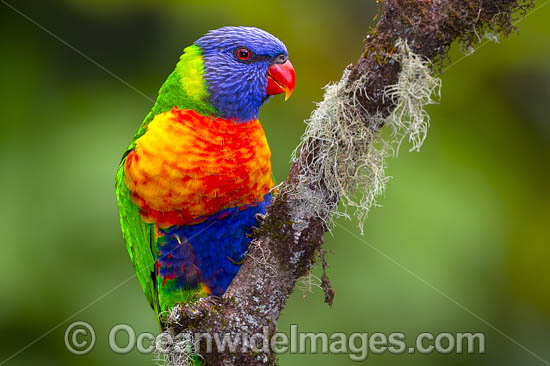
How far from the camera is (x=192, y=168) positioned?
8.61 feet

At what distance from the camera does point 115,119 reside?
415cm

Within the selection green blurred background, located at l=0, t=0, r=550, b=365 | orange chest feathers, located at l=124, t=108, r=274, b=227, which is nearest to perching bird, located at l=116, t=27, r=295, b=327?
orange chest feathers, located at l=124, t=108, r=274, b=227

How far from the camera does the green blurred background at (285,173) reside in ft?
12.5

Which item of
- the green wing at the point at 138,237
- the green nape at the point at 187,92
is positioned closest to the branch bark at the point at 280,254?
the green wing at the point at 138,237

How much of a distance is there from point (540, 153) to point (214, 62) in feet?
8.84

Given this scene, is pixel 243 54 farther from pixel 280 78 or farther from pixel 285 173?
pixel 285 173

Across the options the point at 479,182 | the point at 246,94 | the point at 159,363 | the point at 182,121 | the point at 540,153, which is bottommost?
the point at 159,363

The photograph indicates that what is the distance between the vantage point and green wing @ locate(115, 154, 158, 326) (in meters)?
2.86

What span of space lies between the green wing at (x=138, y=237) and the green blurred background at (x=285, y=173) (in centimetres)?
86

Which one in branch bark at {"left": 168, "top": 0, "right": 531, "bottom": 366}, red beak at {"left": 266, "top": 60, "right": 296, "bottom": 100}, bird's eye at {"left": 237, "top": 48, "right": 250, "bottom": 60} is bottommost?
branch bark at {"left": 168, "top": 0, "right": 531, "bottom": 366}

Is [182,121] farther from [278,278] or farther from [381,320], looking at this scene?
[381,320]

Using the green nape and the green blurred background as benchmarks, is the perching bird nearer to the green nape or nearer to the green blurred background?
the green nape

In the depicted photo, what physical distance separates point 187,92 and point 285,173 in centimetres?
143

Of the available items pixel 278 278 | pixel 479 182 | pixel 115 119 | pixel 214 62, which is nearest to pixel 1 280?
pixel 115 119
